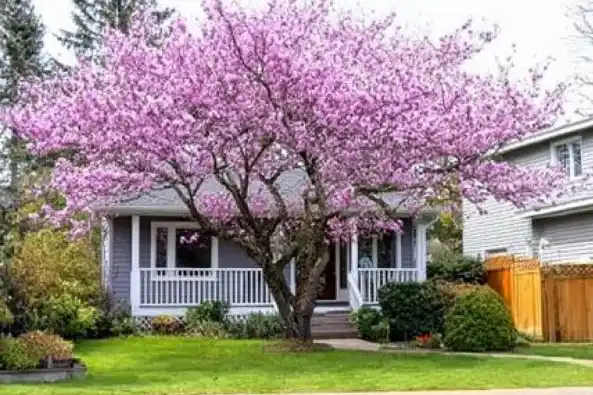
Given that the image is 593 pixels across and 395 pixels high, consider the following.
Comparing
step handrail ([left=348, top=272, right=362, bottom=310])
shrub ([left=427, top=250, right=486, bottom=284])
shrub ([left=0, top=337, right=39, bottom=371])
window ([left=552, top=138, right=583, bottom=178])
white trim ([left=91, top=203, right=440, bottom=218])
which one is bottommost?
shrub ([left=0, top=337, right=39, bottom=371])

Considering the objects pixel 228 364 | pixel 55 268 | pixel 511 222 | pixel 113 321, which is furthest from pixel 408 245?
pixel 228 364

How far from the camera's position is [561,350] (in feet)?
67.3

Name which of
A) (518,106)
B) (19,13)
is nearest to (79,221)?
(518,106)

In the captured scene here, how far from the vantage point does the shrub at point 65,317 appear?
22.2 meters

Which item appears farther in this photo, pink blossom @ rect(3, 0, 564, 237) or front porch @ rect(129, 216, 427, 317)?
front porch @ rect(129, 216, 427, 317)

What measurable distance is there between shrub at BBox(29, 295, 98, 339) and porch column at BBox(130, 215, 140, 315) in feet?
6.02

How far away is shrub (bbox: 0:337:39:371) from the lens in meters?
14.8

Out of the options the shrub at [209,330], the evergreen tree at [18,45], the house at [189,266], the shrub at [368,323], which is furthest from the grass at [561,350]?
the evergreen tree at [18,45]

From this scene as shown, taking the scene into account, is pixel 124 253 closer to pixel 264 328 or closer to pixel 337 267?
pixel 264 328

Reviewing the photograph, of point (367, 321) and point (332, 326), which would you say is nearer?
point (367, 321)

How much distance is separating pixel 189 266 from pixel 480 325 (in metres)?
9.80

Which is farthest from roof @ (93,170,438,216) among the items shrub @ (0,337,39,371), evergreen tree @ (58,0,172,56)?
evergreen tree @ (58,0,172,56)

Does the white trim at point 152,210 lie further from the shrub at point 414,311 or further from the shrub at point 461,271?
the shrub at point 414,311

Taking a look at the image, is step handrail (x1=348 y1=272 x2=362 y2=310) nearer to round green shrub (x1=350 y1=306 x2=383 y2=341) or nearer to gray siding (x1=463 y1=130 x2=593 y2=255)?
round green shrub (x1=350 y1=306 x2=383 y2=341)
